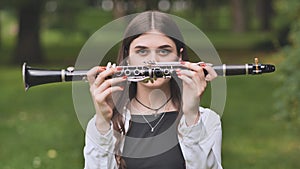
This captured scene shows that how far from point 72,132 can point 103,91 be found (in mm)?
6543

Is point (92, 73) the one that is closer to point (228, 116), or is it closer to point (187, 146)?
point (187, 146)

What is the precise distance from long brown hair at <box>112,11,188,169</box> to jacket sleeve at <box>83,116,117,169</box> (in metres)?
0.07

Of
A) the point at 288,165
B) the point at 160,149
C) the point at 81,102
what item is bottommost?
the point at 288,165

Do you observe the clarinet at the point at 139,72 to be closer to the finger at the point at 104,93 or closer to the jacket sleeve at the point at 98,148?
the finger at the point at 104,93

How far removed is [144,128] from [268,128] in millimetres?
6945

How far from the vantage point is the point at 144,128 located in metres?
3.39

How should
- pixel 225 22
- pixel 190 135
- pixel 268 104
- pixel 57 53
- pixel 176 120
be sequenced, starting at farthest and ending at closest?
pixel 225 22 < pixel 57 53 < pixel 268 104 < pixel 176 120 < pixel 190 135

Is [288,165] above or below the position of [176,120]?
below

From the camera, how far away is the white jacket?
3.18m

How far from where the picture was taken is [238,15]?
131 feet

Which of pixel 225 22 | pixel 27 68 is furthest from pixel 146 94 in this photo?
pixel 225 22

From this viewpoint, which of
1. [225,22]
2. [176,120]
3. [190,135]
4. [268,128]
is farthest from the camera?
[225,22]

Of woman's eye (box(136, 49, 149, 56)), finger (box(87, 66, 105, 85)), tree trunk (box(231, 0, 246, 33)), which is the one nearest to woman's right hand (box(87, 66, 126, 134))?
finger (box(87, 66, 105, 85))

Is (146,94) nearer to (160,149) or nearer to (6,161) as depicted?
(160,149)
